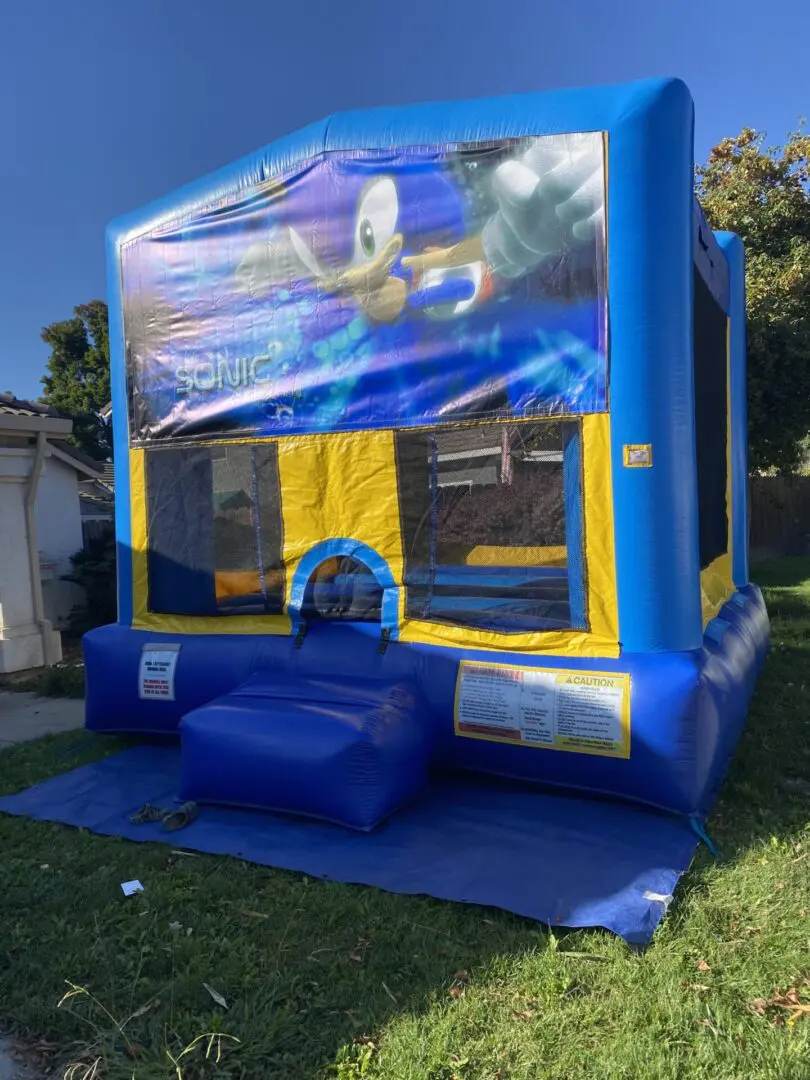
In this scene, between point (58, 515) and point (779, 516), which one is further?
point (779, 516)

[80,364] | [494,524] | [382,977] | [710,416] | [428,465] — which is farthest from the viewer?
[80,364]

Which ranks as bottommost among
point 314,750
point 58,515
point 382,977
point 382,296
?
point 382,977

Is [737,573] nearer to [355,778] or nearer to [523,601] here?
[523,601]

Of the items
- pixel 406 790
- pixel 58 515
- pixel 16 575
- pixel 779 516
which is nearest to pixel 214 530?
pixel 406 790

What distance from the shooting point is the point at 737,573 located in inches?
266

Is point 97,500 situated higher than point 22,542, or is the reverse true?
point 97,500

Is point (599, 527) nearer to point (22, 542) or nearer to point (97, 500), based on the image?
point (22, 542)

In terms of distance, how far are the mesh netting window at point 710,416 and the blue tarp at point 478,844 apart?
186 centimetres

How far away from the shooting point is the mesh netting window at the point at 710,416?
16.4 feet

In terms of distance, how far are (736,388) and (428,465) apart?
11.4 ft

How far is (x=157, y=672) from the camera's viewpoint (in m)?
5.27

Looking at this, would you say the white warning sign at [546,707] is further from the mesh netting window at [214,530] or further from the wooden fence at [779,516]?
the wooden fence at [779,516]

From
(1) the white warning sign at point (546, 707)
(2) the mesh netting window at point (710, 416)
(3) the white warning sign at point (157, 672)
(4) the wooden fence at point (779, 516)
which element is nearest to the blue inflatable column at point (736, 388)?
(2) the mesh netting window at point (710, 416)

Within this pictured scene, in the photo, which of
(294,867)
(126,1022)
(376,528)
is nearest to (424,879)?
(294,867)
